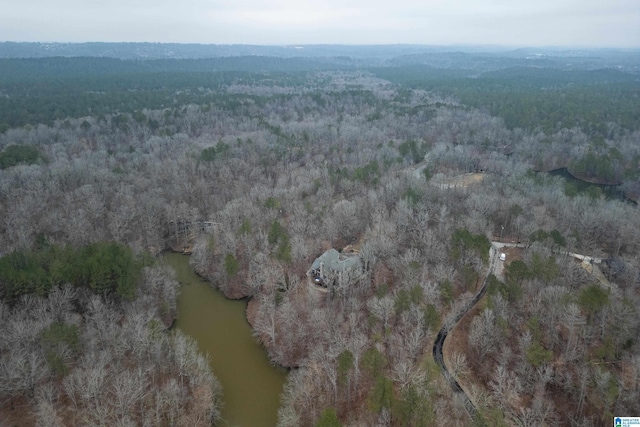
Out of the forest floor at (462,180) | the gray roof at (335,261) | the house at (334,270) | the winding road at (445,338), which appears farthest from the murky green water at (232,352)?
the forest floor at (462,180)

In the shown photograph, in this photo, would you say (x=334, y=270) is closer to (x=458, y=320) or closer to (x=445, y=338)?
(x=458, y=320)

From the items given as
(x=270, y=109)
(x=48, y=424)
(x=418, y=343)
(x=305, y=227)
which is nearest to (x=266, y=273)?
(x=305, y=227)

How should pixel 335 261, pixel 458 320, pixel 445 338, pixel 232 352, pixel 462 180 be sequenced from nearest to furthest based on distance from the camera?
1. pixel 445 338
2. pixel 458 320
3. pixel 232 352
4. pixel 335 261
5. pixel 462 180

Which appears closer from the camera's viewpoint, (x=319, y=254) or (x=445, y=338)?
(x=445, y=338)

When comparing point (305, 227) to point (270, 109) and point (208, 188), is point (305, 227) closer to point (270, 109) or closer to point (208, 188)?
point (208, 188)

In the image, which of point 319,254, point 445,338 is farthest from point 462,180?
point 445,338

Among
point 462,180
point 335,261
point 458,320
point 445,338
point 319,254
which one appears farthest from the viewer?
point 462,180

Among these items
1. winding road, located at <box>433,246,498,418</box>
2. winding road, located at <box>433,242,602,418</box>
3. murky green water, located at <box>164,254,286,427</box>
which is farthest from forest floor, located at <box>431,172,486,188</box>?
murky green water, located at <box>164,254,286,427</box>
